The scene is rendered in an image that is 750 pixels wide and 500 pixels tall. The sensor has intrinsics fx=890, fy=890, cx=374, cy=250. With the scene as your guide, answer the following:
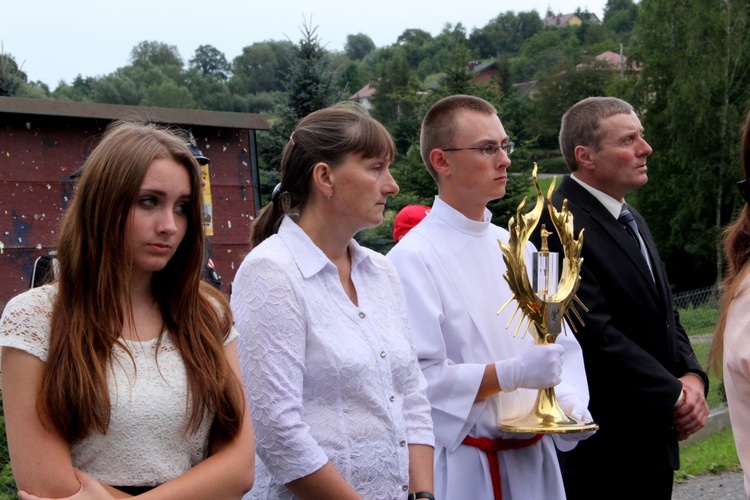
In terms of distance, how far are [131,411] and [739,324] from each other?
5.60ft

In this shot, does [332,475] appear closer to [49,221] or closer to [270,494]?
[270,494]

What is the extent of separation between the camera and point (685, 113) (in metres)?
34.3

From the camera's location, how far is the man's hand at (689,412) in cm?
428

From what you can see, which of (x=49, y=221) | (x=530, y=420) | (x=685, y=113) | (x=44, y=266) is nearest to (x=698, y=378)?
(x=530, y=420)

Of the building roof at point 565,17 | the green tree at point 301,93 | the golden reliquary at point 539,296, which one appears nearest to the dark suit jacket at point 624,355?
the golden reliquary at point 539,296

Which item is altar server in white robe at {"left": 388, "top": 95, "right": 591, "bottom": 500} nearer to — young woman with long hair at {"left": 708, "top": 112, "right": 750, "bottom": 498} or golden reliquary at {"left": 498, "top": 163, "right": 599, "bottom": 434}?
golden reliquary at {"left": 498, "top": 163, "right": 599, "bottom": 434}

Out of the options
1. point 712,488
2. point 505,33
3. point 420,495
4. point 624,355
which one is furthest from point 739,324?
point 505,33

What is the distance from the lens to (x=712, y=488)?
741cm

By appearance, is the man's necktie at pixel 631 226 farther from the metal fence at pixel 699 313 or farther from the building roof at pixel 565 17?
the building roof at pixel 565 17

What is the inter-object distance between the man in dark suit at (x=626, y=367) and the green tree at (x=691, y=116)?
2932 cm

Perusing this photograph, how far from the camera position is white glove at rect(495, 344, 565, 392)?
129 inches

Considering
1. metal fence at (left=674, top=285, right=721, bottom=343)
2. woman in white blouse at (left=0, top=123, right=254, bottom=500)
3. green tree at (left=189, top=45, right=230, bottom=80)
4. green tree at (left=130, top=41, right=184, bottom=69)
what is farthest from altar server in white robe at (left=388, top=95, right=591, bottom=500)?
green tree at (left=189, top=45, right=230, bottom=80)

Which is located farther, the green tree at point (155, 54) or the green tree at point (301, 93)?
the green tree at point (155, 54)

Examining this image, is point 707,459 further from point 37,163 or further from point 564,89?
point 564,89
